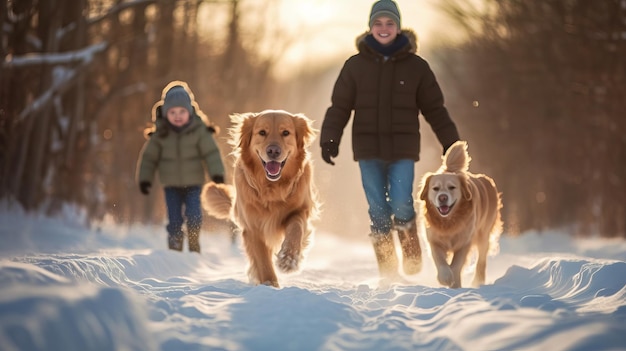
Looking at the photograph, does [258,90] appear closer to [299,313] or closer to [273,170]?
[273,170]

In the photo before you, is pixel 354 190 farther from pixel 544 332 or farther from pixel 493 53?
pixel 544 332

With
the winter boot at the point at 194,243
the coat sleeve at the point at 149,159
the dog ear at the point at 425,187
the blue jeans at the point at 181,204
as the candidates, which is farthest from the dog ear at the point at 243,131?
the winter boot at the point at 194,243

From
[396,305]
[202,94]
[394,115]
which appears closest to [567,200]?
[202,94]

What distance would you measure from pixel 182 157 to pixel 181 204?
588mm

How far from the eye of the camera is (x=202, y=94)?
733 inches

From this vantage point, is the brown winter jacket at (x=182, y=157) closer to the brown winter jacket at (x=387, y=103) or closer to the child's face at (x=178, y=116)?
the child's face at (x=178, y=116)

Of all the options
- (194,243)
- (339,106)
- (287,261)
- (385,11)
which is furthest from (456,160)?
(194,243)

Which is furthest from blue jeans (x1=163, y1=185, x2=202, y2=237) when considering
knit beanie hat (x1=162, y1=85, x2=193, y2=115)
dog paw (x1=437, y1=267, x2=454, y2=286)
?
dog paw (x1=437, y1=267, x2=454, y2=286)

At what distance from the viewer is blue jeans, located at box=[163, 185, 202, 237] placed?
27.9 feet

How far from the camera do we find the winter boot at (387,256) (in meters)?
6.80

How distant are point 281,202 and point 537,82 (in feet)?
42.3

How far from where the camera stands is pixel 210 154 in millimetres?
8500

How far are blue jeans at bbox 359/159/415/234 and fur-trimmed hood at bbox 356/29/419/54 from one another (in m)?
1.04

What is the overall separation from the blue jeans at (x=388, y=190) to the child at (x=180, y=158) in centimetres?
228
